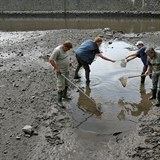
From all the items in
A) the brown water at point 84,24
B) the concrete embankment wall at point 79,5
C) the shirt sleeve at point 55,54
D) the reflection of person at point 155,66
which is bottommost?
the brown water at point 84,24

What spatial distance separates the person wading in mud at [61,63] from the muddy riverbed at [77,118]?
1.65ft

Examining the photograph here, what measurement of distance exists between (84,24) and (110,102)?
60.2 ft

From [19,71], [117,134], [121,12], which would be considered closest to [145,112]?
[117,134]

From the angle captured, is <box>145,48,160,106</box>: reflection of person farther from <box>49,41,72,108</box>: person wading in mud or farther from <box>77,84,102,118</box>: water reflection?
<box>49,41,72,108</box>: person wading in mud

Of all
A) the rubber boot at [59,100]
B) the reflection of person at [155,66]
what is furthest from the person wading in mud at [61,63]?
the reflection of person at [155,66]

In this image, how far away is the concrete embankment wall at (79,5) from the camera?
3020cm

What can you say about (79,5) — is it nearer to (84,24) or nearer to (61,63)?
(84,24)

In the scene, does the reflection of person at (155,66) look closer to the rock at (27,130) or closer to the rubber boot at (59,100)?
the rubber boot at (59,100)

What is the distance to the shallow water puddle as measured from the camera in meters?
8.10

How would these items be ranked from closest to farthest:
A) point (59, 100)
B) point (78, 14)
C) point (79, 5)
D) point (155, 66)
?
point (155, 66) < point (59, 100) < point (78, 14) < point (79, 5)

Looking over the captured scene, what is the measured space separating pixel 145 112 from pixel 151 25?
1735cm

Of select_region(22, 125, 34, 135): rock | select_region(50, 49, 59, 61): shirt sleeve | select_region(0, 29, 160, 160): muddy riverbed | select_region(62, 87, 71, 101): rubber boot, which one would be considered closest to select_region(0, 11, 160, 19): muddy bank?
select_region(0, 29, 160, 160): muddy riverbed

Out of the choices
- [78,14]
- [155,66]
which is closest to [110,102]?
[155,66]

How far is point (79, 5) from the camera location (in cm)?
3209
